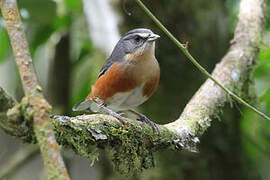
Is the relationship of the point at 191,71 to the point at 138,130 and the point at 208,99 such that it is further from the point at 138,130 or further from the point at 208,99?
the point at 138,130

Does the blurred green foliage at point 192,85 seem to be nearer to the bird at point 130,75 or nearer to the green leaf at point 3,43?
the green leaf at point 3,43

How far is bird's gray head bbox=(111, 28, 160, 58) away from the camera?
3.75 m

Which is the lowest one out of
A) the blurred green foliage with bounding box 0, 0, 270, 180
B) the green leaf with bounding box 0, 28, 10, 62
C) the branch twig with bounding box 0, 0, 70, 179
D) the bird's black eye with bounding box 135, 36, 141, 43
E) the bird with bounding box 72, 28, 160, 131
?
the blurred green foliage with bounding box 0, 0, 270, 180

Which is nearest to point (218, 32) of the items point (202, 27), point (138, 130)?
point (202, 27)

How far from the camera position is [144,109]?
521 centimetres

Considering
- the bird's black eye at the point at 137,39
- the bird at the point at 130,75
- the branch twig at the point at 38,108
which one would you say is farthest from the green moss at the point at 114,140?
the bird's black eye at the point at 137,39

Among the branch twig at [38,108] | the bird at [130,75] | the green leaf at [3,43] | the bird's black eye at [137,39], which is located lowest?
the bird at [130,75]

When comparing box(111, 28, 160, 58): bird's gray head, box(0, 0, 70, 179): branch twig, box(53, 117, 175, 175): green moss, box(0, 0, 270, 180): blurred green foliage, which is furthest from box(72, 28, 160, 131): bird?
box(0, 0, 70, 179): branch twig

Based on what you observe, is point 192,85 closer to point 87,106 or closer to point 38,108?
point 87,106

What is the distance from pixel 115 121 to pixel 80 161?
4274 mm

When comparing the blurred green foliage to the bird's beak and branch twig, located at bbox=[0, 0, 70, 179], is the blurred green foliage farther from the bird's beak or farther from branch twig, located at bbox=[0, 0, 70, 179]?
branch twig, located at bbox=[0, 0, 70, 179]

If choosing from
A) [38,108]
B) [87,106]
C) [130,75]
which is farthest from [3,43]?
[38,108]

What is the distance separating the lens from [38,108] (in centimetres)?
142

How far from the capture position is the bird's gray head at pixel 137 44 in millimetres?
3748
